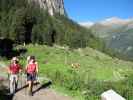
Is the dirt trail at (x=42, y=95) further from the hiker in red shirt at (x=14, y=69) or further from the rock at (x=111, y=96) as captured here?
the rock at (x=111, y=96)

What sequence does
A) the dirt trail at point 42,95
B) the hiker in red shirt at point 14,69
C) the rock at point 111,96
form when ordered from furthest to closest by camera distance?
the dirt trail at point 42,95 < the hiker in red shirt at point 14,69 < the rock at point 111,96

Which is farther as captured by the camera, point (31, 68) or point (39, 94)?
point (39, 94)

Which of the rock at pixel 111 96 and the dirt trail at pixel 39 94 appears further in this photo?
the dirt trail at pixel 39 94

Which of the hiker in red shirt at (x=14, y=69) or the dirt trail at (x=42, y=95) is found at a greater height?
the hiker in red shirt at (x=14, y=69)

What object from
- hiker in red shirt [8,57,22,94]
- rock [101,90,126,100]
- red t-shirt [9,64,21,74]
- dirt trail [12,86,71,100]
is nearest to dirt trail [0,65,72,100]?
dirt trail [12,86,71,100]

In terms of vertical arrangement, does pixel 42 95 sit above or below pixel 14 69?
below

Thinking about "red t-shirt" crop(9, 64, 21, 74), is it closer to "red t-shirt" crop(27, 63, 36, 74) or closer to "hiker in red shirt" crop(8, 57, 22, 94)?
"hiker in red shirt" crop(8, 57, 22, 94)

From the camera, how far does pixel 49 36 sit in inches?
6491

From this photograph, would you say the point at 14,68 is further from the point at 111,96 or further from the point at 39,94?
→ the point at 111,96

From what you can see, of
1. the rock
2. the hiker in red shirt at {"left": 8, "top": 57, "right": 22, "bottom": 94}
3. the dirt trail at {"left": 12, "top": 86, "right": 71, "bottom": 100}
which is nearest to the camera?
the rock

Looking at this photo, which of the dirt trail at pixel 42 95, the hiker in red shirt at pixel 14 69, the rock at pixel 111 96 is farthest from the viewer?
the dirt trail at pixel 42 95

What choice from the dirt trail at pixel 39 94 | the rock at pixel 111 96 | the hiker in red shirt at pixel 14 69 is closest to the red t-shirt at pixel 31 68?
the hiker in red shirt at pixel 14 69

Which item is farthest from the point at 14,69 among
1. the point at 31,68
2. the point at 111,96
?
the point at 111,96

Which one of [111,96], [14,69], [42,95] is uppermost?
[14,69]
